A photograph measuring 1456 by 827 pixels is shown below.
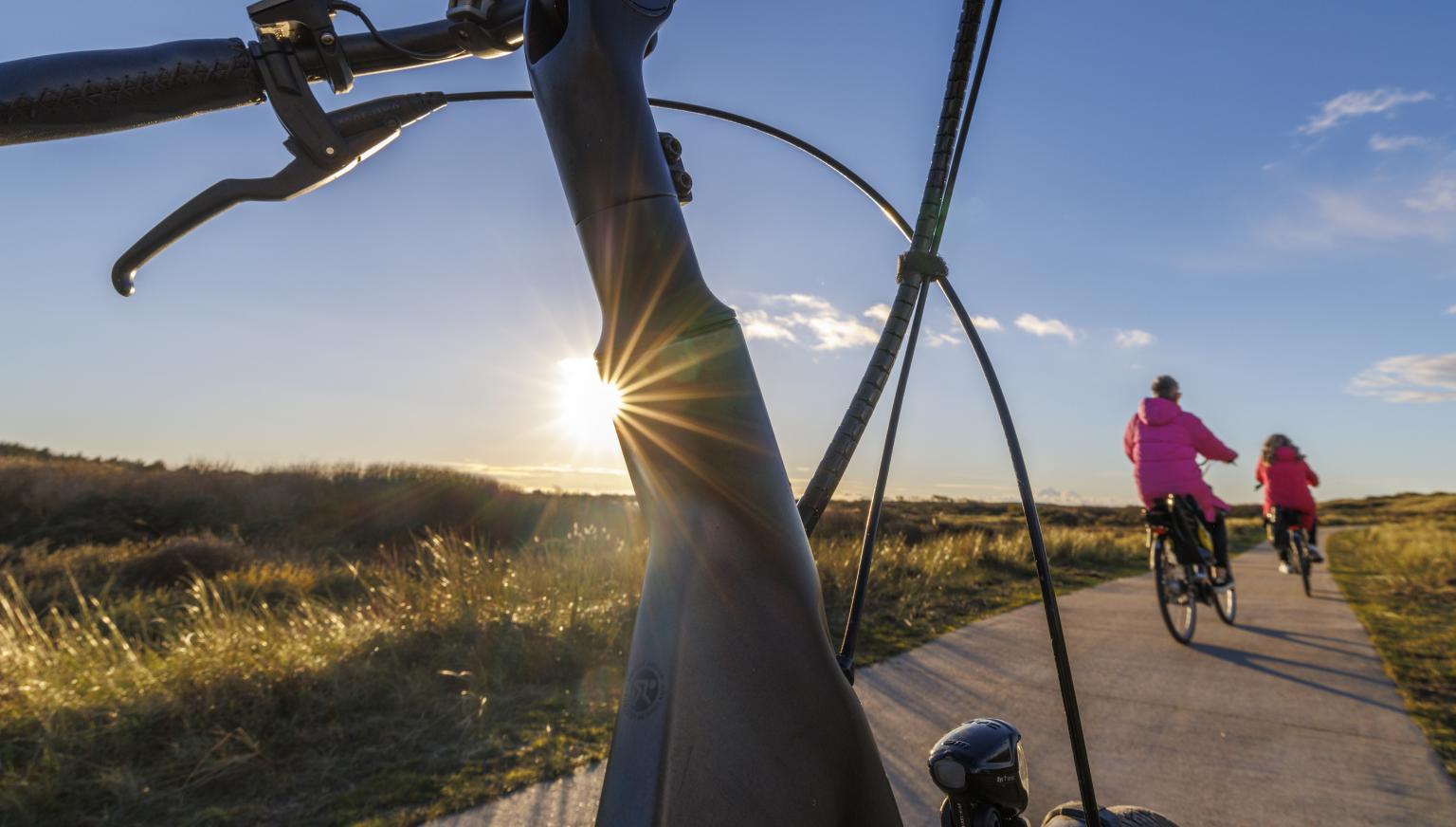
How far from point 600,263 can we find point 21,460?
24661mm

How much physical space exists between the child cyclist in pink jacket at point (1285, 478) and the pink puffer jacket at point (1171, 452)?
14.1ft

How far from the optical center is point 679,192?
0.90 m

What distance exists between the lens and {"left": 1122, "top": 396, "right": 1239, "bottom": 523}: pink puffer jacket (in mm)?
6559

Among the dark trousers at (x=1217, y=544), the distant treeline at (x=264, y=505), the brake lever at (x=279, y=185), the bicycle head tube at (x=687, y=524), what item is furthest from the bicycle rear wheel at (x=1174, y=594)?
the distant treeline at (x=264, y=505)

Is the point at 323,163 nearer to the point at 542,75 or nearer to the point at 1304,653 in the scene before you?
the point at 542,75

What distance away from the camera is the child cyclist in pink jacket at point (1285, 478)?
9922 mm

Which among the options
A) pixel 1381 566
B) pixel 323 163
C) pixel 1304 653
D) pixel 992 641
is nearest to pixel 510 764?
pixel 323 163

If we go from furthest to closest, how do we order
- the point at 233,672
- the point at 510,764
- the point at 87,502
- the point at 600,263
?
the point at 87,502
the point at 233,672
the point at 510,764
the point at 600,263

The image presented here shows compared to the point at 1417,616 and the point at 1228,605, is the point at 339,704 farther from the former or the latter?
the point at 1417,616

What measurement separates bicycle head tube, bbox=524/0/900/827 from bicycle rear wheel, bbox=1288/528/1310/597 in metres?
10.4

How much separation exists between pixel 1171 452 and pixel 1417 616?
2.84 m

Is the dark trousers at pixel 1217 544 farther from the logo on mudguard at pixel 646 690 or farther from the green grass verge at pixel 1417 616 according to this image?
the logo on mudguard at pixel 646 690

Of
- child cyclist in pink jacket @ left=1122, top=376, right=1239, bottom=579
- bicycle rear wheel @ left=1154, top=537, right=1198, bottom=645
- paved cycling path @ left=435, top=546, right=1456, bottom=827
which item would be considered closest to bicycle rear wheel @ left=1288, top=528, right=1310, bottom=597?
paved cycling path @ left=435, top=546, right=1456, bottom=827

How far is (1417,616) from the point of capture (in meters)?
6.95
